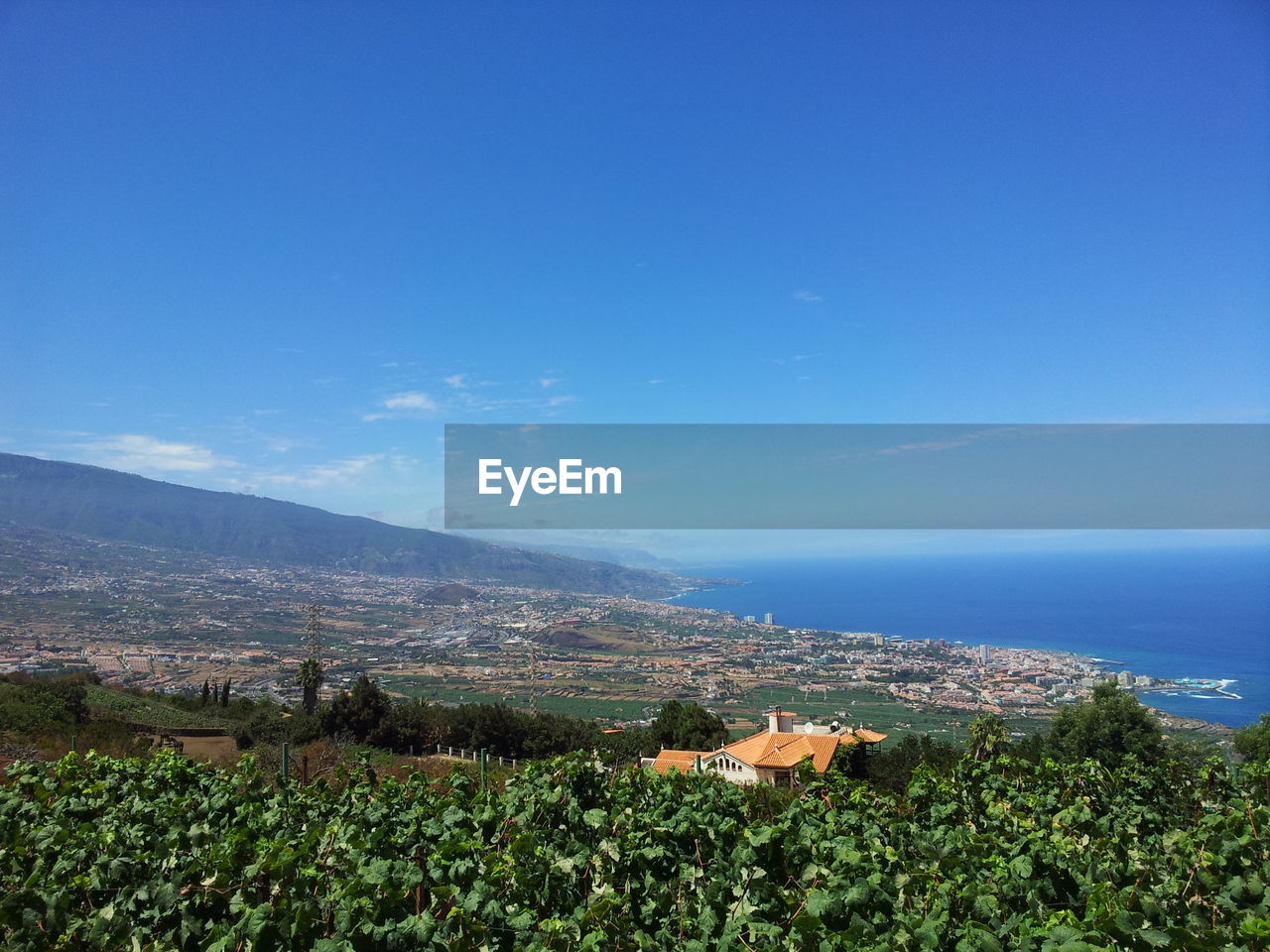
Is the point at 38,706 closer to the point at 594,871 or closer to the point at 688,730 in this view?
the point at 688,730

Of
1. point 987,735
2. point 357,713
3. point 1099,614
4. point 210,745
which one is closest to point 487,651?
point 357,713

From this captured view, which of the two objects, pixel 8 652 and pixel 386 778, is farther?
pixel 8 652

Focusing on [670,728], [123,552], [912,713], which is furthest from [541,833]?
[123,552]

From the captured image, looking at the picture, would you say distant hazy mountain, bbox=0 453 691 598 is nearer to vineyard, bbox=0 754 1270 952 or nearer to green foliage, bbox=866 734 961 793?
green foliage, bbox=866 734 961 793

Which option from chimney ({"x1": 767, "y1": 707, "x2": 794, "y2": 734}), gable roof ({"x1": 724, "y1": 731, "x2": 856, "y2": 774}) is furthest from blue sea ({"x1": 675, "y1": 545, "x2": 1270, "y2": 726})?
gable roof ({"x1": 724, "y1": 731, "x2": 856, "y2": 774})

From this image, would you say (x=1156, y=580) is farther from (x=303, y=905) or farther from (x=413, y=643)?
(x=303, y=905)

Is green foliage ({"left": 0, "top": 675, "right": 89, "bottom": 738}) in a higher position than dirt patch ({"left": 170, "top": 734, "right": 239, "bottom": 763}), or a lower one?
higher

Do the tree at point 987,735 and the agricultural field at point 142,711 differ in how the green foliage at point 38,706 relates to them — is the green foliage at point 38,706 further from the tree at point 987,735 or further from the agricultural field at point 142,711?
the tree at point 987,735
